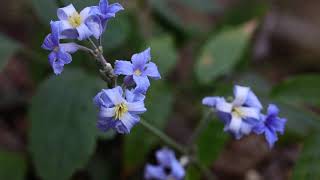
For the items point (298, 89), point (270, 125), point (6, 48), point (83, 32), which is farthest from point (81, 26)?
point (298, 89)

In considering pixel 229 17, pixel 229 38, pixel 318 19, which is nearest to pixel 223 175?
pixel 229 38

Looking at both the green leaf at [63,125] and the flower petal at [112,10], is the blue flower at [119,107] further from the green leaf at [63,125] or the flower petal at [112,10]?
the green leaf at [63,125]

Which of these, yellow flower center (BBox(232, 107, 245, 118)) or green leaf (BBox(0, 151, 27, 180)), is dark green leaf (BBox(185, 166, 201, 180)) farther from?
green leaf (BBox(0, 151, 27, 180))

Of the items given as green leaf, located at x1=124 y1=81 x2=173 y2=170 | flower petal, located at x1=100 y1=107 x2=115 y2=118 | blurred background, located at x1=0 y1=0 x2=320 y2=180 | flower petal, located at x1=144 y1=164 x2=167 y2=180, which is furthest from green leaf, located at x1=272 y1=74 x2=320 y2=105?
flower petal, located at x1=100 y1=107 x2=115 y2=118

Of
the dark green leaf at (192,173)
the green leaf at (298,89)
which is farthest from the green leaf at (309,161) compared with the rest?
the dark green leaf at (192,173)

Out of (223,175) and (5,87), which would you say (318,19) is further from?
(5,87)
